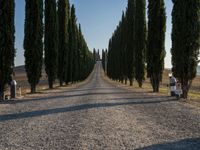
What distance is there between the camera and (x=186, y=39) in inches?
918

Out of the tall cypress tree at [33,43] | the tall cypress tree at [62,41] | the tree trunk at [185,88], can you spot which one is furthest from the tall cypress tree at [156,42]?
the tall cypress tree at [62,41]

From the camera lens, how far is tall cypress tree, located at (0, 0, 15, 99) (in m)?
24.4

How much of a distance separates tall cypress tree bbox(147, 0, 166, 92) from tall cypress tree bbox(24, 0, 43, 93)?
9698mm

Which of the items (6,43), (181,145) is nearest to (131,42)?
(6,43)

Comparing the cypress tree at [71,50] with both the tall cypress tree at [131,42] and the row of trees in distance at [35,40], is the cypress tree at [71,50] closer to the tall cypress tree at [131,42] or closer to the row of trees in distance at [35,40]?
the row of trees in distance at [35,40]

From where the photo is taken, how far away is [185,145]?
8.47m

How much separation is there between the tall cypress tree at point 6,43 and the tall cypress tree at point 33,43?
7547 mm

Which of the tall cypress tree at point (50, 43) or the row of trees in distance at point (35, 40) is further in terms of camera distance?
the tall cypress tree at point (50, 43)

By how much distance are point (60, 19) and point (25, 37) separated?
68.5 feet

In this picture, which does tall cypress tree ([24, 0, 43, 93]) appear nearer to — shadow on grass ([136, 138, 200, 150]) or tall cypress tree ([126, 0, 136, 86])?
tall cypress tree ([126, 0, 136, 86])

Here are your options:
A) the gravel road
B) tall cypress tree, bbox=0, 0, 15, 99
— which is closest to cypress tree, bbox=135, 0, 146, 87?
tall cypress tree, bbox=0, 0, 15, 99

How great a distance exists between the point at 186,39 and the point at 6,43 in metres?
11.3

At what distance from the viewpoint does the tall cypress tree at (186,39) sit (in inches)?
911

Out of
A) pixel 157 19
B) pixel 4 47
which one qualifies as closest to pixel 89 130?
pixel 4 47
